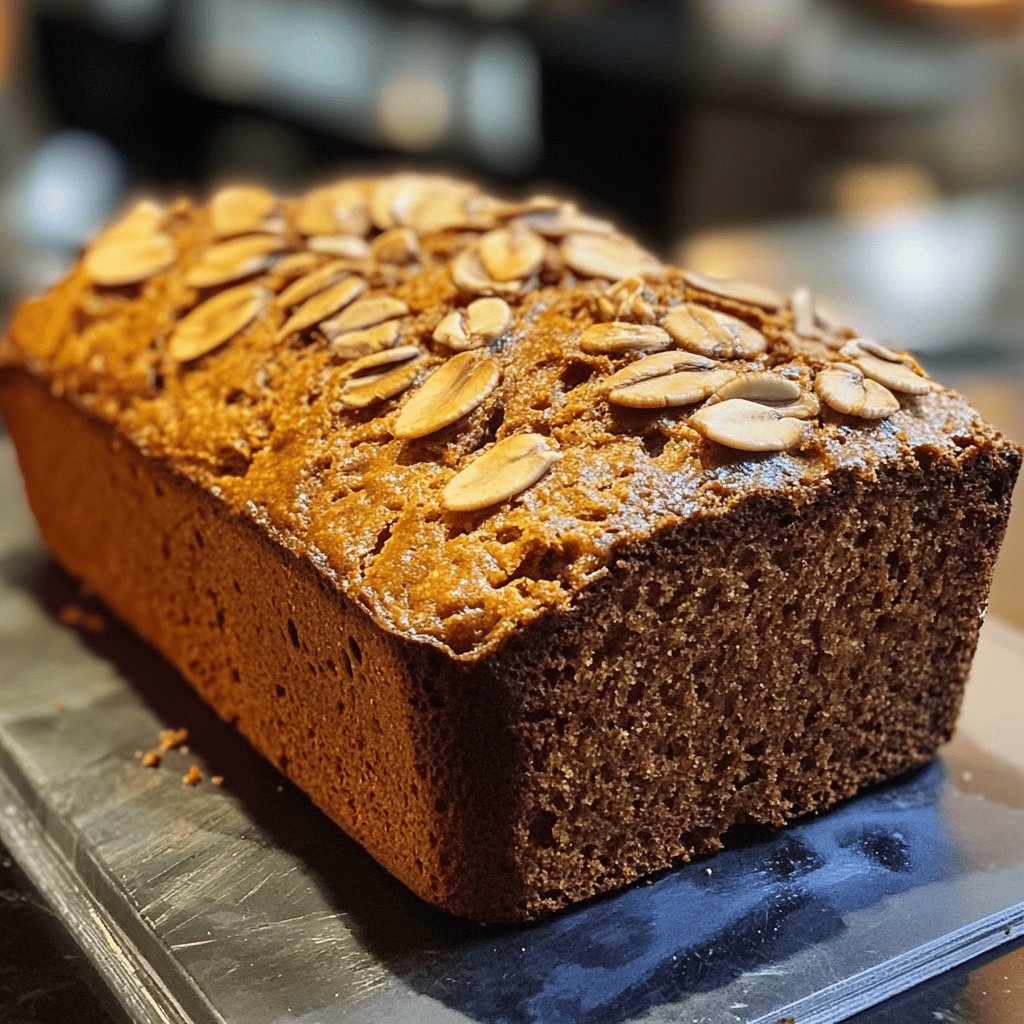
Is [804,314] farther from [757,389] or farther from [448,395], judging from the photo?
[448,395]

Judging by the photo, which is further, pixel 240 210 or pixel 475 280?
pixel 240 210

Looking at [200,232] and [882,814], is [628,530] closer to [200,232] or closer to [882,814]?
[882,814]

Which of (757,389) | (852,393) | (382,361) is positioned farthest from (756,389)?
(382,361)

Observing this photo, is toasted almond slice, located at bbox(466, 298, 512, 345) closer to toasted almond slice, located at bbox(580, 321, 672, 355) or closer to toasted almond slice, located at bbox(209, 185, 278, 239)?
toasted almond slice, located at bbox(580, 321, 672, 355)

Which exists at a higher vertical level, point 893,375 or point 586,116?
point 893,375

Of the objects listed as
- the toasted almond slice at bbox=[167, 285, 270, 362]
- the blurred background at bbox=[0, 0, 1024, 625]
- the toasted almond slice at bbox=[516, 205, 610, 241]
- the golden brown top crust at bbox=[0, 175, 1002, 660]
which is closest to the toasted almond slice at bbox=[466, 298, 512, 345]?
the golden brown top crust at bbox=[0, 175, 1002, 660]

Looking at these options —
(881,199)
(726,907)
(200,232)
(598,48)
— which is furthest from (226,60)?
(726,907)
